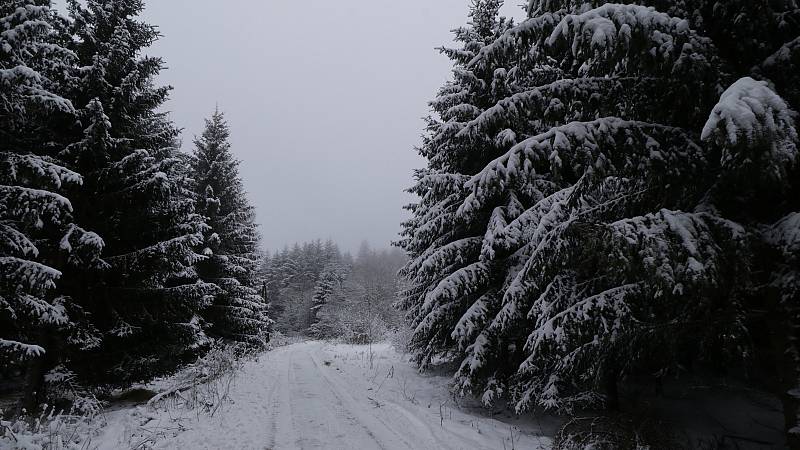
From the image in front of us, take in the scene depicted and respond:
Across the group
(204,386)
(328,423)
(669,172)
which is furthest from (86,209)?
(669,172)

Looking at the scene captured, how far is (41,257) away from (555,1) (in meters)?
11.4

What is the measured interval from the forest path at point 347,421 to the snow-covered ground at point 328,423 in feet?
0.05

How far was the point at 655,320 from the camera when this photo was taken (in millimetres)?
4441

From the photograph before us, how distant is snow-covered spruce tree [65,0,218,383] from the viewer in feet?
A: 31.3

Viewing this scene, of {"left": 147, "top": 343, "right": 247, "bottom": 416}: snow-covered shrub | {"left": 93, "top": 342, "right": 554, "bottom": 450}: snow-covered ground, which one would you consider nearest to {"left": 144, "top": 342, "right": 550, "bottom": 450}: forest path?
{"left": 93, "top": 342, "right": 554, "bottom": 450}: snow-covered ground

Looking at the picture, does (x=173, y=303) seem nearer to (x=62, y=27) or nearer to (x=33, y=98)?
(x=33, y=98)

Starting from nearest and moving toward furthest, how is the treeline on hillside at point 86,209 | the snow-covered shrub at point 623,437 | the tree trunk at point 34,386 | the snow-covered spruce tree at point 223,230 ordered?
1. the snow-covered shrub at point 623,437
2. the treeline on hillside at point 86,209
3. the tree trunk at point 34,386
4. the snow-covered spruce tree at point 223,230

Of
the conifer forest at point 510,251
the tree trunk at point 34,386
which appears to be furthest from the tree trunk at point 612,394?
the tree trunk at point 34,386

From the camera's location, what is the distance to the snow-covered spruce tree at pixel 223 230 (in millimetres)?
17516

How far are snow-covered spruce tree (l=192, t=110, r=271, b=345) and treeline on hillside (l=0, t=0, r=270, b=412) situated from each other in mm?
5365

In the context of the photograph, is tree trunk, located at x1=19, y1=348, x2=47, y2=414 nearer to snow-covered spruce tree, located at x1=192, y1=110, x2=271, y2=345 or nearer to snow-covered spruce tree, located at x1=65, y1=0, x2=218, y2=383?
snow-covered spruce tree, located at x1=65, y1=0, x2=218, y2=383

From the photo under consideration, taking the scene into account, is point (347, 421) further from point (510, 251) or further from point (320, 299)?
point (320, 299)

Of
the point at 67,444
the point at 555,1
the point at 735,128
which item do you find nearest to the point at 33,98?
the point at 67,444

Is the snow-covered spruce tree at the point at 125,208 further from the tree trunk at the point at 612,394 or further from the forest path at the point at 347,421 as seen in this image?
the tree trunk at the point at 612,394
